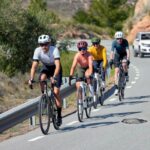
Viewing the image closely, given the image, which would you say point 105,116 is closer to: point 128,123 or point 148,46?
point 128,123

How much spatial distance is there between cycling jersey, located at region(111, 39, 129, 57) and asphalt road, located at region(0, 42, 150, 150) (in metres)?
2.09

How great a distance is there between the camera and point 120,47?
16344 mm

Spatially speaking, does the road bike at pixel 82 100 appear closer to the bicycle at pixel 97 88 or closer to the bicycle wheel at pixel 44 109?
the bicycle at pixel 97 88

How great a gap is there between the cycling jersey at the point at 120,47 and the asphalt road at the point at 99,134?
2.09m

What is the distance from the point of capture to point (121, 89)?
16.2 m

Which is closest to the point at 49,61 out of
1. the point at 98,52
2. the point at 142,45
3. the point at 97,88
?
the point at 97,88

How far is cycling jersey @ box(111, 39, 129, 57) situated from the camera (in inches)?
638

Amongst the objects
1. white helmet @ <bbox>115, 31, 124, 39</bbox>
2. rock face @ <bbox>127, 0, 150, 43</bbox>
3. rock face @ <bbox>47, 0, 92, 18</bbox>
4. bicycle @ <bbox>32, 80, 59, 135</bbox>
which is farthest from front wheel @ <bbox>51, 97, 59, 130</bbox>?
rock face @ <bbox>47, 0, 92, 18</bbox>

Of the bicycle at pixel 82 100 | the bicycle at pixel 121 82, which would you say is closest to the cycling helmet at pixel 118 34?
the bicycle at pixel 121 82

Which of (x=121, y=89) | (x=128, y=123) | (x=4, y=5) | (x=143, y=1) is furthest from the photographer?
(x=143, y=1)

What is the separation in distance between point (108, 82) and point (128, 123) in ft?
28.7

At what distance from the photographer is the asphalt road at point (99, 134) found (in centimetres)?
956

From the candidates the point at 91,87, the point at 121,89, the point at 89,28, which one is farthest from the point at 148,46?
the point at 89,28

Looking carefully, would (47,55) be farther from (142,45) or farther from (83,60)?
(142,45)
